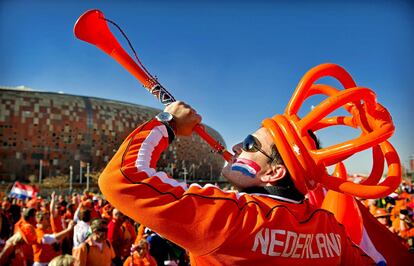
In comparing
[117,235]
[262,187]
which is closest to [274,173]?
[262,187]

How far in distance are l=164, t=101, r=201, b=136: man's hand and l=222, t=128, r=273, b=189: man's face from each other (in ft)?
1.01

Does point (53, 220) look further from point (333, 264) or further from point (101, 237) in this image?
point (333, 264)

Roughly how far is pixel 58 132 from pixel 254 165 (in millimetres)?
61805

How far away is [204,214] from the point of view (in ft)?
4.87

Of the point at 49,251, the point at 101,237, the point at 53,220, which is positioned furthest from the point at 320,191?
the point at 53,220

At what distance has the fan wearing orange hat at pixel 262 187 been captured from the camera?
147 centimetres

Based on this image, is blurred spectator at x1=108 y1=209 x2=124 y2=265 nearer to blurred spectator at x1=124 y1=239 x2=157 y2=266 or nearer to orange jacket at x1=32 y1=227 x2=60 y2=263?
orange jacket at x1=32 y1=227 x2=60 y2=263

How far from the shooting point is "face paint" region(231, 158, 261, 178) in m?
1.77

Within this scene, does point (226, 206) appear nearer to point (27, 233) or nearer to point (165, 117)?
point (165, 117)

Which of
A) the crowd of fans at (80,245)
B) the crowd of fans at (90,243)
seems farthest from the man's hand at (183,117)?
the crowd of fans at (90,243)

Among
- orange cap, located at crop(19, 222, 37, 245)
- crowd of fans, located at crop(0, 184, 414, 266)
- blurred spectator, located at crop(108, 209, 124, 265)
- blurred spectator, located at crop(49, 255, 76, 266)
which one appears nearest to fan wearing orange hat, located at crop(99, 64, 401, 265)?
blurred spectator, located at crop(49, 255, 76, 266)

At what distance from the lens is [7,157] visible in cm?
5412

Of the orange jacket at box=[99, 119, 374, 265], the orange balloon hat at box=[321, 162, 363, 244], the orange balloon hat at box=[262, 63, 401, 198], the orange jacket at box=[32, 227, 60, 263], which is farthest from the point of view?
the orange jacket at box=[32, 227, 60, 263]

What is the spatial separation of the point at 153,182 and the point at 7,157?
60.5 m
